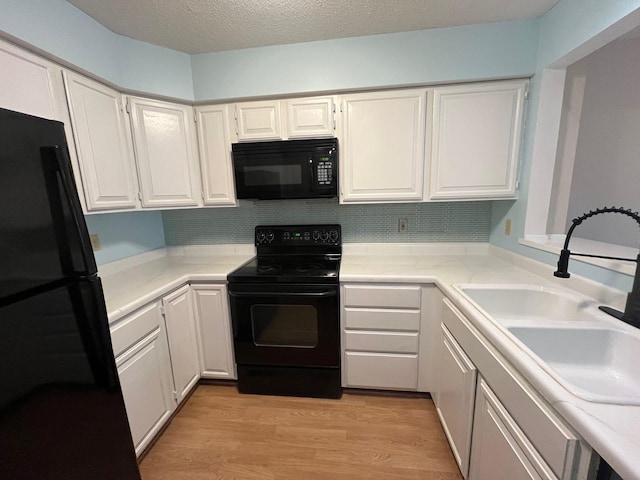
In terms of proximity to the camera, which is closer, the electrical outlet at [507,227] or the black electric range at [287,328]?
the black electric range at [287,328]

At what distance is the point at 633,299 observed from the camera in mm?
987

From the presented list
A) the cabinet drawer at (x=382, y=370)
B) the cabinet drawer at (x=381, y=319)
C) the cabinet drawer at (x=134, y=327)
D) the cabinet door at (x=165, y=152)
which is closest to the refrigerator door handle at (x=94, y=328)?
the cabinet drawer at (x=134, y=327)

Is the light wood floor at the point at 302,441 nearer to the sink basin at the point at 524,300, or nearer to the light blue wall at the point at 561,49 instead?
the sink basin at the point at 524,300

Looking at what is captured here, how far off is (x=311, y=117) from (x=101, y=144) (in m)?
1.29

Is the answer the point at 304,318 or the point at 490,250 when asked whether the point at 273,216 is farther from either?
the point at 490,250

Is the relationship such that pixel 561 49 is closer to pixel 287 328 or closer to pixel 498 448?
pixel 498 448

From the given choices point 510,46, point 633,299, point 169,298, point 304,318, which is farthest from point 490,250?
point 169,298

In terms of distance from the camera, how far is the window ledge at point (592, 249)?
1.13 m

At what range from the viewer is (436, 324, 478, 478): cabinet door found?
3.98ft

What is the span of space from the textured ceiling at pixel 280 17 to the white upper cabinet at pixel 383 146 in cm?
39

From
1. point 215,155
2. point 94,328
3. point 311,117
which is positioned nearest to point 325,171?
point 311,117

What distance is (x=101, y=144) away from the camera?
5.12 feet

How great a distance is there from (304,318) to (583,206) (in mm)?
2498

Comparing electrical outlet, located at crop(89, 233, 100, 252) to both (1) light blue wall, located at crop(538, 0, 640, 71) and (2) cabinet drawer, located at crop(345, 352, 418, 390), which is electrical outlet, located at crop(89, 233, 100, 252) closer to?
(2) cabinet drawer, located at crop(345, 352, 418, 390)
